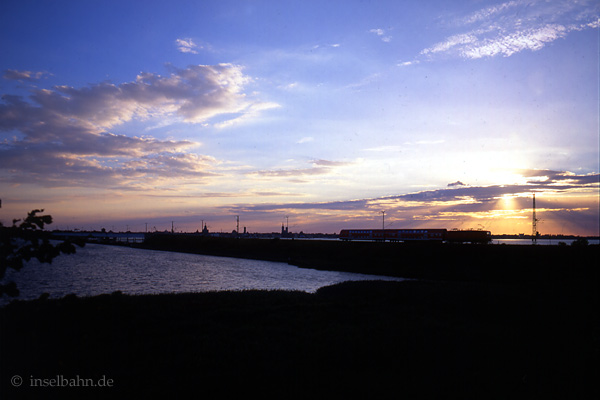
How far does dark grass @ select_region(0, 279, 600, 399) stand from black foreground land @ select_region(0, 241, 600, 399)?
0.15 feet

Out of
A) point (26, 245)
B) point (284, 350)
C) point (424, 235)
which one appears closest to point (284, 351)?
point (284, 350)

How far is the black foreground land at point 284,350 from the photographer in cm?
989

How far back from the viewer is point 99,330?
12.4m

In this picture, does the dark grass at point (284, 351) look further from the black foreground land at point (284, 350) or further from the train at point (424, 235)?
the train at point (424, 235)

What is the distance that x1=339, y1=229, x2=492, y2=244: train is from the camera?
92.3m

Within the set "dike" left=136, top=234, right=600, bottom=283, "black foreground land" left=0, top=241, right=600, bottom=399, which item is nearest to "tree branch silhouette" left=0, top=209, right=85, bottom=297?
"black foreground land" left=0, top=241, right=600, bottom=399

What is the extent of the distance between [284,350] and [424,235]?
3639 inches

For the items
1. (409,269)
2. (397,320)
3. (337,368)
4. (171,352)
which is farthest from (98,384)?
(409,269)

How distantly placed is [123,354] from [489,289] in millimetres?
27988

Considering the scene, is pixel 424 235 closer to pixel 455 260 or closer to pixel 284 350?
pixel 455 260

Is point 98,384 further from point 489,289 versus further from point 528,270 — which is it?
point 528,270

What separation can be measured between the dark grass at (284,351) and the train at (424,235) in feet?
254

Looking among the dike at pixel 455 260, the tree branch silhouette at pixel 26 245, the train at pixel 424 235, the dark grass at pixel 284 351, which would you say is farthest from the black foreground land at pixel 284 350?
the train at pixel 424 235

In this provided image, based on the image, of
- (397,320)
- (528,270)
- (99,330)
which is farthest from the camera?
(528,270)
